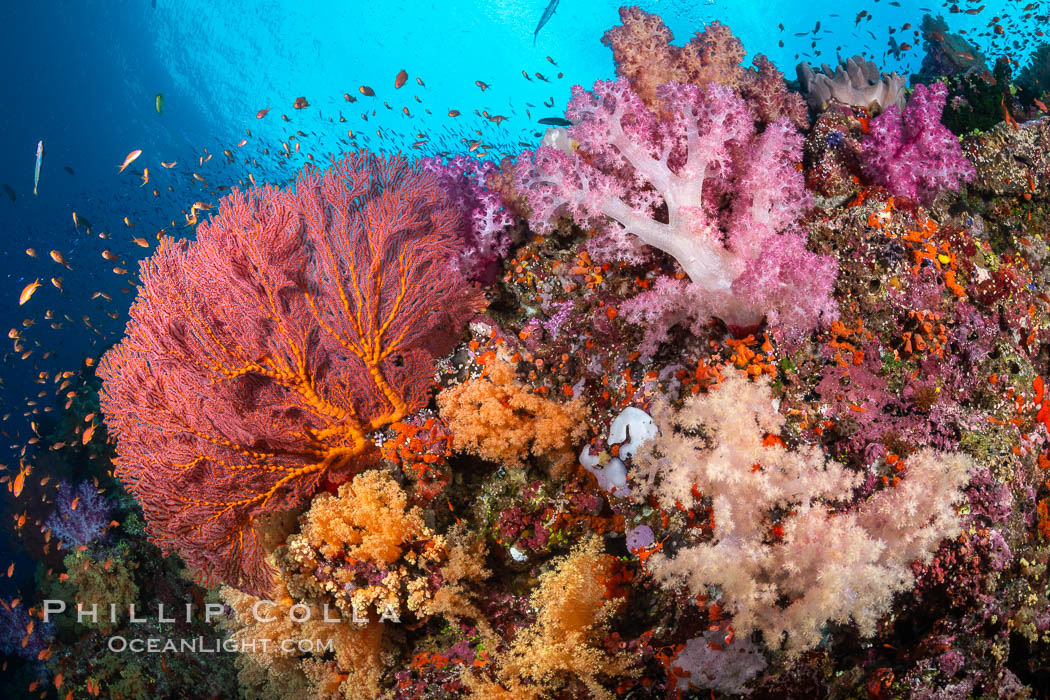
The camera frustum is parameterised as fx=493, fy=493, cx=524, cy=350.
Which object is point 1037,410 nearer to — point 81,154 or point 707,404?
point 707,404

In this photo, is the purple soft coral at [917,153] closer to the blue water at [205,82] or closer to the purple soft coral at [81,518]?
the purple soft coral at [81,518]

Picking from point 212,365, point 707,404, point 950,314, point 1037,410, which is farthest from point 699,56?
point 212,365

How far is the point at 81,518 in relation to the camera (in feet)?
30.5

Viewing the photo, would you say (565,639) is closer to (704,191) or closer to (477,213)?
(704,191)

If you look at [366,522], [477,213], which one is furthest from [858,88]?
[366,522]

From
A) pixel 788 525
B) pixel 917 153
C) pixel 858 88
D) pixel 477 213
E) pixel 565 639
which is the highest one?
pixel 477 213

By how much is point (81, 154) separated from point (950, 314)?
181 feet

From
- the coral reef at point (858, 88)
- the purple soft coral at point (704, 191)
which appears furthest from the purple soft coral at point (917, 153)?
the purple soft coral at point (704, 191)

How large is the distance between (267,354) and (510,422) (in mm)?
2228

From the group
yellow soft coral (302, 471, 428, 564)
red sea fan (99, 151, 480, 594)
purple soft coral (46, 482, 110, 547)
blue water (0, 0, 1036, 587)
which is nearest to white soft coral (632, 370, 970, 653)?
yellow soft coral (302, 471, 428, 564)

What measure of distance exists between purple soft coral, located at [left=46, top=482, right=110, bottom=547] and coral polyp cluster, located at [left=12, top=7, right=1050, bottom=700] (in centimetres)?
599

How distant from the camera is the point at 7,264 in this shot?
120 feet

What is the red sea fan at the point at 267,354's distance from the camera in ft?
13.9

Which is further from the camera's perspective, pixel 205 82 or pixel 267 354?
pixel 205 82
